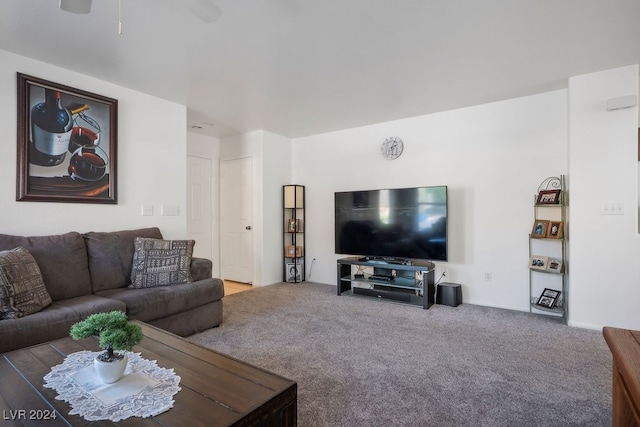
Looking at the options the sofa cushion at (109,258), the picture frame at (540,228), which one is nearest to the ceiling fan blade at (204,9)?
the sofa cushion at (109,258)

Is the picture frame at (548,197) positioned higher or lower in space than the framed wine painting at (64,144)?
lower

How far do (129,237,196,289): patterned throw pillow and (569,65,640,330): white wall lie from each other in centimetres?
374

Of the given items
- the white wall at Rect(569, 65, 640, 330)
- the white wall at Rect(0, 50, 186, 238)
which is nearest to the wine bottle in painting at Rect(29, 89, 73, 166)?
the white wall at Rect(0, 50, 186, 238)

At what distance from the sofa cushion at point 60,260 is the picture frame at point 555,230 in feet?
14.4

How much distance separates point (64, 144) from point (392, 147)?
3703 mm

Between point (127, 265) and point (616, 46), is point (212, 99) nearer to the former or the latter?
point (127, 265)

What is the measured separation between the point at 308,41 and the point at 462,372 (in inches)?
104

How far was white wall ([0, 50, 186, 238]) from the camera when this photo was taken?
257 centimetres

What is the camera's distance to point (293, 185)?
521 cm

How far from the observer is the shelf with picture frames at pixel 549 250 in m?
3.29

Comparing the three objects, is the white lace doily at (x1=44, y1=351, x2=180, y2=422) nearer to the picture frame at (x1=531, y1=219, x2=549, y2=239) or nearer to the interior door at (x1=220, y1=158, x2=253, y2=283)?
the picture frame at (x1=531, y1=219, x2=549, y2=239)

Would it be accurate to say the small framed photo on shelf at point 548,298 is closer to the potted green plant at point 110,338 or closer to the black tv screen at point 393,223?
the black tv screen at point 393,223

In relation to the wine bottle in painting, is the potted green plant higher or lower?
lower

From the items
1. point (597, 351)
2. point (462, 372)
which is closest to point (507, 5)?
point (462, 372)
